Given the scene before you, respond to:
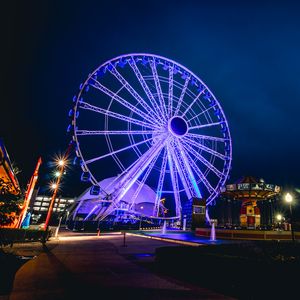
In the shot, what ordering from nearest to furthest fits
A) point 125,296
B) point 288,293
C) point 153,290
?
point 288,293
point 125,296
point 153,290

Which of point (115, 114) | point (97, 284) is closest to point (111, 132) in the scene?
point (115, 114)

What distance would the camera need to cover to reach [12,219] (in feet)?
17.2

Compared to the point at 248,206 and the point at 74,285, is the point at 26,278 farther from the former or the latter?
the point at 248,206

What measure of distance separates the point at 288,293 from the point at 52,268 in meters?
5.54

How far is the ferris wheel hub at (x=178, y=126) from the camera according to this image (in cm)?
2453

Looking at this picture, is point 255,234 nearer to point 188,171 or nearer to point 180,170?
point 188,171

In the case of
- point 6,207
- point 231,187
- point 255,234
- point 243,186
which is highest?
point 243,186

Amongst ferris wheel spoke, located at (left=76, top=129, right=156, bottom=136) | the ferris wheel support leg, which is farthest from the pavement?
the ferris wheel support leg

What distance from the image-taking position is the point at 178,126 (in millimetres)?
24984

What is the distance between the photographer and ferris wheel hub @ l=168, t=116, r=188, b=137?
80.5 ft

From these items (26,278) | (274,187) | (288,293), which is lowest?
(26,278)

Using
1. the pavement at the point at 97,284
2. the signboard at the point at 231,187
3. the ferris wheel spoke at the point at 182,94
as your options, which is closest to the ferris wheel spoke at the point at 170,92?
the ferris wheel spoke at the point at 182,94

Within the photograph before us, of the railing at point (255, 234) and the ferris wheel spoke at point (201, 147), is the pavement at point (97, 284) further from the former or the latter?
the ferris wheel spoke at point (201, 147)

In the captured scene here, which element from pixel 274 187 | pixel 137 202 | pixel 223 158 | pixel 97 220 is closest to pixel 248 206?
pixel 274 187
